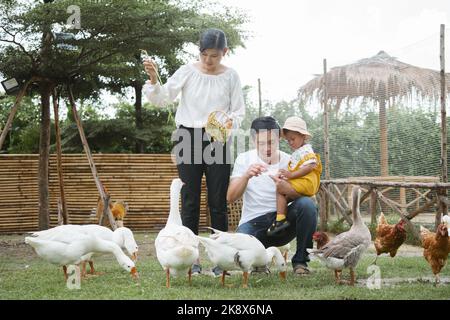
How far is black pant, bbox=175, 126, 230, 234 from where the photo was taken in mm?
4969

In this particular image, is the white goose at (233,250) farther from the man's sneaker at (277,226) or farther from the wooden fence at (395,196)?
the wooden fence at (395,196)

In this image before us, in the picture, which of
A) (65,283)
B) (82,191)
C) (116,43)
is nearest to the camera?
(65,283)

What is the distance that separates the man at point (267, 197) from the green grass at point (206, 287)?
311 millimetres

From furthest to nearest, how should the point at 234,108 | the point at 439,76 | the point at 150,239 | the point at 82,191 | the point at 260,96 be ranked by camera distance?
the point at 82,191, the point at 260,96, the point at 150,239, the point at 439,76, the point at 234,108

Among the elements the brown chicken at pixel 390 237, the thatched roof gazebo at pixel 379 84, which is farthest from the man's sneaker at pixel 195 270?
the thatched roof gazebo at pixel 379 84

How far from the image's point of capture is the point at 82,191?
12492 millimetres

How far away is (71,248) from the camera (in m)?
4.49

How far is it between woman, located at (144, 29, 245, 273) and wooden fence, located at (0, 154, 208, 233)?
7.61 metres

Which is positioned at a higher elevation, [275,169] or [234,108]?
[234,108]

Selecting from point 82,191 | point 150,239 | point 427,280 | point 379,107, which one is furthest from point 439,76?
point 82,191

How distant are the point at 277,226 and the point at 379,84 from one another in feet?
17.8

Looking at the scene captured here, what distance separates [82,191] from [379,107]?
6.27m

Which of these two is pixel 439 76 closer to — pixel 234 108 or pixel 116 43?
pixel 234 108

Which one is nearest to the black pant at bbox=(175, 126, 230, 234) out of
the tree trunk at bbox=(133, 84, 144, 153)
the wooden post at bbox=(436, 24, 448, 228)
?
the wooden post at bbox=(436, 24, 448, 228)
